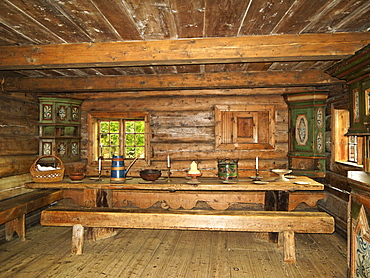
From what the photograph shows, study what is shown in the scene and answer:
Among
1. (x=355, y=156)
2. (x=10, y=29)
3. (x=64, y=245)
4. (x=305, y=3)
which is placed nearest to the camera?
(x=305, y=3)

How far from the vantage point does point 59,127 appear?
6.20m

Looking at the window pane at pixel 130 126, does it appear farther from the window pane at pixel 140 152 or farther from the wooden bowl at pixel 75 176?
the wooden bowl at pixel 75 176

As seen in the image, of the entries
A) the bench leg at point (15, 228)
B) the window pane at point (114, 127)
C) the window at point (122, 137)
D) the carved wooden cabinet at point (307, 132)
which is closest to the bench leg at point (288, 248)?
the carved wooden cabinet at point (307, 132)

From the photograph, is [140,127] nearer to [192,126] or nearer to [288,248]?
[192,126]

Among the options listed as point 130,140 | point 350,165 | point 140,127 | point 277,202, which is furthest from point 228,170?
point 130,140

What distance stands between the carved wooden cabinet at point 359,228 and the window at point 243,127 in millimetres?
3277

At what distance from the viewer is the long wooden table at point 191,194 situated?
4254mm

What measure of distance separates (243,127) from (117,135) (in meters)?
3.12

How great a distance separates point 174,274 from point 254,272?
3.46ft

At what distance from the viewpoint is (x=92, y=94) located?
21.7 ft

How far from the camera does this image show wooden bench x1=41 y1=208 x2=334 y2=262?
3.77 meters

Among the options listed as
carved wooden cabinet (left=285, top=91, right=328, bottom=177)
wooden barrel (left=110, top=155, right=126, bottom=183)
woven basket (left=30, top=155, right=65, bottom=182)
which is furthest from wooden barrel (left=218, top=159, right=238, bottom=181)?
woven basket (left=30, top=155, right=65, bottom=182)

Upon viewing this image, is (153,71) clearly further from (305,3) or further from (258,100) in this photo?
(305,3)

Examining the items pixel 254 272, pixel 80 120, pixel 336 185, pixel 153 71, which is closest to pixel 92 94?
pixel 80 120
